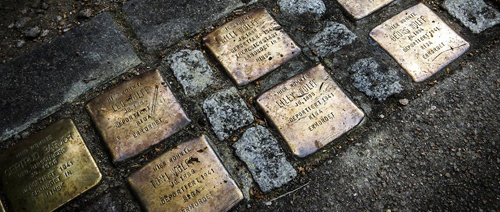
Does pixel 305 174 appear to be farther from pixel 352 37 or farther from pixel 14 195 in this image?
pixel 14 195

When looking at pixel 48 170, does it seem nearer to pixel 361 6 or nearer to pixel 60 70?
pixel 60 70

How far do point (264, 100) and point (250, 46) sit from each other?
319mm

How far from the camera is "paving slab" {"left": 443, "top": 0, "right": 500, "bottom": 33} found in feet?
5.89

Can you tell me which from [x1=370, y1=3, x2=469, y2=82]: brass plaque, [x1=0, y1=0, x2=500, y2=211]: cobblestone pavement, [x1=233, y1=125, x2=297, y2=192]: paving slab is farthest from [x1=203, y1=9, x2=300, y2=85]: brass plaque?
[x1=370, y1=3, x2=469, y2=82]: brass plaque

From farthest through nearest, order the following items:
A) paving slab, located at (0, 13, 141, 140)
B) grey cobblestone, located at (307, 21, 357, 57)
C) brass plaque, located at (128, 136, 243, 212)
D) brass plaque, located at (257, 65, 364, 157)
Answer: grey cobblestone, located at (307, 21, 357, 57) < paving slab, located at (0, 13, 141, 140) < brass plaque, located at (257, 65, 364, 157) < brass plaque, located at (128, 136, 243, 212)

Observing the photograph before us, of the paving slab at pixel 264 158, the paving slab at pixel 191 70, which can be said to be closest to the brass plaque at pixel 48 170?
the paving slab at pixel 191 70

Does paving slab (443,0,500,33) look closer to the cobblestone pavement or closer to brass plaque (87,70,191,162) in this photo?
the cobblestone pavement

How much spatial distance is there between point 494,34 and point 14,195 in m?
2.51

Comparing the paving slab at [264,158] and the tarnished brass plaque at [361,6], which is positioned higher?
the tarnished brass plaque at [361,6]

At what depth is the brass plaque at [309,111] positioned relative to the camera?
1510 millimetres

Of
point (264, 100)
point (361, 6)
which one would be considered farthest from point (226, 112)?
point (361, 6)

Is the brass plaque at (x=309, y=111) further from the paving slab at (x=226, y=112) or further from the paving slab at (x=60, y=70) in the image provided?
the paving slab at (x=60, y=70)

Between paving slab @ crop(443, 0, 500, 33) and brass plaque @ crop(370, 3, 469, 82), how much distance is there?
0.12 meters

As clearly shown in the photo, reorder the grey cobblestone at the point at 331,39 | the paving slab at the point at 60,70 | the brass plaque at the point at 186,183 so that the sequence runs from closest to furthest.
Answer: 1. the brass plaque at the point at 186,183
2. the paving slab at the point at 60,70
3. the grey cobblestone at the point at 331,39
